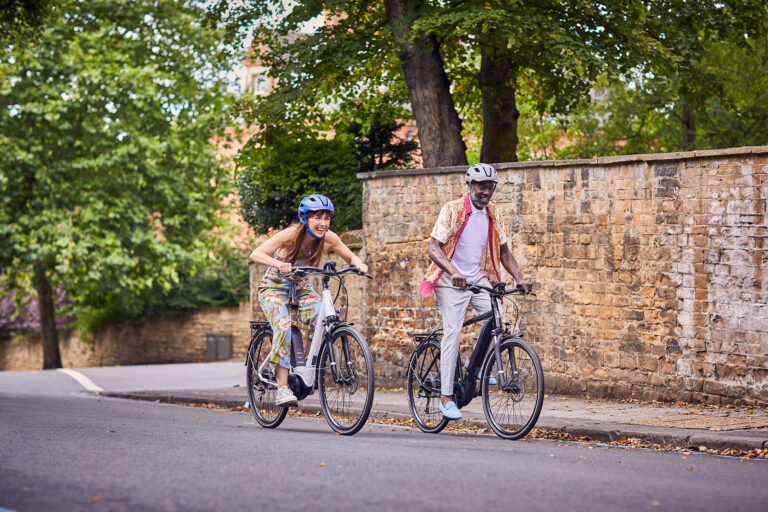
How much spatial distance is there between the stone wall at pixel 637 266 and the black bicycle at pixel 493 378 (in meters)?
3.58

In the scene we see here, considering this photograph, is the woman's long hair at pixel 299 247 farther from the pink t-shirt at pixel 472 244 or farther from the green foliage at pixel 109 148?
the green foliage at pixel 109 148

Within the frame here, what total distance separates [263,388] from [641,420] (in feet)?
11.3

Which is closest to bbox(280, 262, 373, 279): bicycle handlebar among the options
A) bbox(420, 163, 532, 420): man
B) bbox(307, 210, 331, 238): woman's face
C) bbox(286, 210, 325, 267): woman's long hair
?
bbox(286, 210, 325, 267): woman's long hair

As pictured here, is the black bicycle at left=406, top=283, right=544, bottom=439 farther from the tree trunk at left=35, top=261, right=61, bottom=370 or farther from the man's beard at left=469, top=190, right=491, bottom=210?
the tree trunk at left=35, top=261, right=61, bottom=370

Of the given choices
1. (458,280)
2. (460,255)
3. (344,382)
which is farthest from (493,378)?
(344,382)

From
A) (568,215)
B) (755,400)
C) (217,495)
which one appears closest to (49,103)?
(568,215)

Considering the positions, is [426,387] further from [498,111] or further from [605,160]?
[498,111]

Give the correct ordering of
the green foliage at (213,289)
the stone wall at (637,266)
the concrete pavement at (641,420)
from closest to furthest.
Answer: the concrete pavement at (641,420) < the stone wall at (637,266) < the green foliage at (213,289)

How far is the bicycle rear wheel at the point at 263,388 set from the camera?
9.55m

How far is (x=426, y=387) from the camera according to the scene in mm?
9141

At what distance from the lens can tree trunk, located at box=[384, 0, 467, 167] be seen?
52.0ft

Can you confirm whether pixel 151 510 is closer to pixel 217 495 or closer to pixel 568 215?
pixel 217 495

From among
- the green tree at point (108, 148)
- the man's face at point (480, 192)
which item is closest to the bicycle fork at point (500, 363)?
the man's face at point (480, 192)

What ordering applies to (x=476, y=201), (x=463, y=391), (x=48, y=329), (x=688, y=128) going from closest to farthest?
(x=463, y=391) → (x=476, y=201) → (x=688, y=128) → (x=48, y=329)
